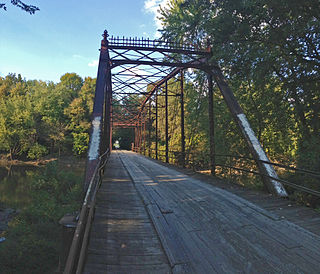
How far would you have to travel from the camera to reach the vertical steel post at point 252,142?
5.66m

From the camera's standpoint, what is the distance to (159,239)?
3135 millimetres

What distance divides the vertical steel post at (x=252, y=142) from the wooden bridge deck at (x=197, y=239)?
67 cm

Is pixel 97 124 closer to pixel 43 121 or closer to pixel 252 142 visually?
pixel 252 142

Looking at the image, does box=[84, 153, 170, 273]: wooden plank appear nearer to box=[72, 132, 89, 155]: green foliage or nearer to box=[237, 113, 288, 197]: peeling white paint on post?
box=[237, 113, 288, 197]: peeling white paint on post

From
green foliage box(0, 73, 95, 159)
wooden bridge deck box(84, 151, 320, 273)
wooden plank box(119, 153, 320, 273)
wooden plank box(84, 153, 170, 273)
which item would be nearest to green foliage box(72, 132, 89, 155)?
green foliage box(0, 73, 95, 159)

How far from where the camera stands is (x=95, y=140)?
5.66 metres

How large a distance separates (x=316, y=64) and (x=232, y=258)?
6.30 metres

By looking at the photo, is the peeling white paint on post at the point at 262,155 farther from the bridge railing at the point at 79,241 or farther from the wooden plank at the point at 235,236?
the bridge railing at the point at 79,241

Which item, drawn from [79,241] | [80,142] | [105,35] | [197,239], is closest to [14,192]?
[105,35]

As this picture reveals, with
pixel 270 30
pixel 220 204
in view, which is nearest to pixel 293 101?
pixel 270 30

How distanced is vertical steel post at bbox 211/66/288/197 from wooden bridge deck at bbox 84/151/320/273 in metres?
0.67

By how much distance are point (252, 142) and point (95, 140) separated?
16.0ft

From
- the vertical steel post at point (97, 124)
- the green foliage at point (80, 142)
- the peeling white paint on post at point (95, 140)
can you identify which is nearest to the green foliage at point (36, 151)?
the green foliage at point (80, 142)

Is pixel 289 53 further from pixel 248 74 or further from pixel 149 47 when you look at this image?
pixel 149 47
